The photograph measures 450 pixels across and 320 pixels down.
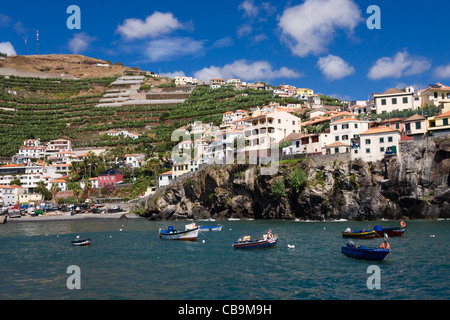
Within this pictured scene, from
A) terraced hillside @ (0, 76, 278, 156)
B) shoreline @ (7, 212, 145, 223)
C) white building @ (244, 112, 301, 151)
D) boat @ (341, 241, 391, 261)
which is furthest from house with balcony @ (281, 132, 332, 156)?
terraced hillside @ (0, 76, 278, 156)

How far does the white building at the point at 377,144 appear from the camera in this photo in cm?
6369

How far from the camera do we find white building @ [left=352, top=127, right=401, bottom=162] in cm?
6369

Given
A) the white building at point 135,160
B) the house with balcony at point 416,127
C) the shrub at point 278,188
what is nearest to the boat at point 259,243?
the shrub at point 278,188

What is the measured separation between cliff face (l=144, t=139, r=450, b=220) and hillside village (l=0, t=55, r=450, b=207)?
321 cm

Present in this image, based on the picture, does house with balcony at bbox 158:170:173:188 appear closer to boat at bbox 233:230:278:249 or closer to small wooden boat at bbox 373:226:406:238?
boat at bbox 233:230:278:249

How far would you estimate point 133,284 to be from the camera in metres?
26.6

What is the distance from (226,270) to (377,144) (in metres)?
44.6

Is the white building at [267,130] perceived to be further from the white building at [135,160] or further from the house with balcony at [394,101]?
the white building at [135,160]

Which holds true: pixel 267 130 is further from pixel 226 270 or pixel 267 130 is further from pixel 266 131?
pixel 226 270

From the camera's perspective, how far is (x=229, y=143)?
96.5 m

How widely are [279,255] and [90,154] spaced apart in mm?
101088

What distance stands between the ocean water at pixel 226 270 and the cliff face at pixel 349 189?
14180 millimetres
